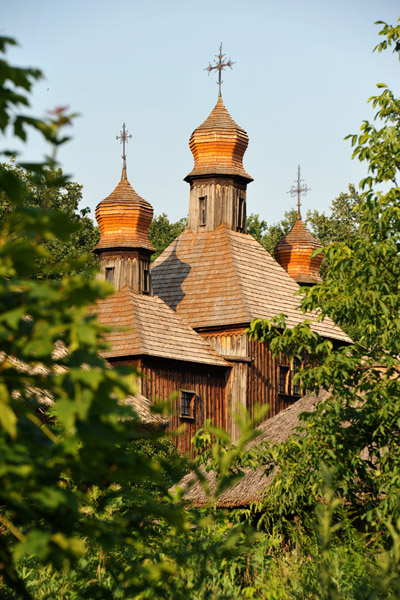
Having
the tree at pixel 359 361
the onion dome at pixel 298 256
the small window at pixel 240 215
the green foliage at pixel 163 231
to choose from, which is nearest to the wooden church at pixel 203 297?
the small window at pixel 240 215

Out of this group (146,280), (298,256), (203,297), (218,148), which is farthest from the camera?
(298,256)

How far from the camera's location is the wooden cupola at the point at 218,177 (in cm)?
3562

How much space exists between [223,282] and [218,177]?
203 inches

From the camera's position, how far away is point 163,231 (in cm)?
6125

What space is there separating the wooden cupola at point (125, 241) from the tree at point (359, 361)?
20.9 metres

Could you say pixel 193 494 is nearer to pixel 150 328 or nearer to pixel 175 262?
pixel 150 328

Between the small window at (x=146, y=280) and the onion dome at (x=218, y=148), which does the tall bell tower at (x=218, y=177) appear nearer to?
the onion dome at (x=218, y=148)

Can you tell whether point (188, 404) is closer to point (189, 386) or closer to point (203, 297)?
point (189, 386)

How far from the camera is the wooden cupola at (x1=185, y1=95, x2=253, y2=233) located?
35.6 metres

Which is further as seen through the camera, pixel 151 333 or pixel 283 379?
pixel 283 379

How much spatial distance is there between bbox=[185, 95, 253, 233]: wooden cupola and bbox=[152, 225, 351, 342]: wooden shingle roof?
618 mm

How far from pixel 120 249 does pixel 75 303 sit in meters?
30.6

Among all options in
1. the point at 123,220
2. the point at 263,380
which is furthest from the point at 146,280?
the point at 263,380

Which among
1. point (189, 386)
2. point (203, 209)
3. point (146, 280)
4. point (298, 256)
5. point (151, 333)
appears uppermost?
point (203, 209)
